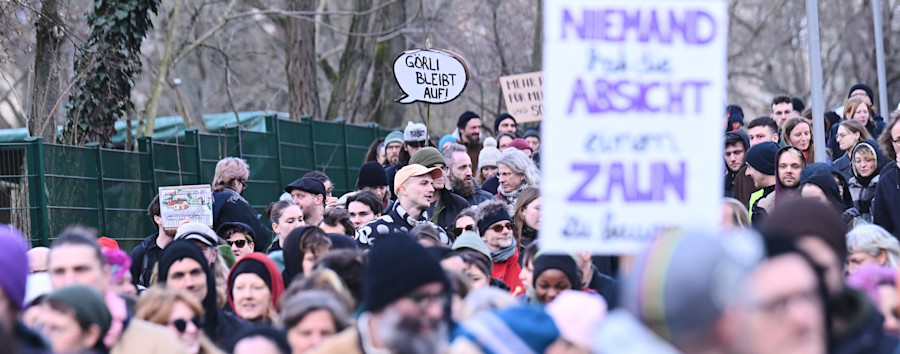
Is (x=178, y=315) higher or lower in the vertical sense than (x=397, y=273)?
lower

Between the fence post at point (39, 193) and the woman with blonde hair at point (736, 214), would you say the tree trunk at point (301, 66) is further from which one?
the woman with blonde hair at point (736, 214)

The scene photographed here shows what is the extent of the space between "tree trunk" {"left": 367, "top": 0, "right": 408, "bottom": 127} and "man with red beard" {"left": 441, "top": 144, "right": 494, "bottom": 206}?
43.4 ft

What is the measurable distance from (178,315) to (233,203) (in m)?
4.78

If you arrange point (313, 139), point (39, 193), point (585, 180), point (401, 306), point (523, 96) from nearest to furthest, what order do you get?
point (585, 180), point (401, 306), point (39, 193), point (523, 96), point (313, 139)

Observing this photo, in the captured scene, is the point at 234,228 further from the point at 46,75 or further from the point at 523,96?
the point at 523,96

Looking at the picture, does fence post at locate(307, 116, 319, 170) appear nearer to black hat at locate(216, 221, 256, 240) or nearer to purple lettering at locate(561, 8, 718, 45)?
black hat at locate(216, 221, 256, 240)

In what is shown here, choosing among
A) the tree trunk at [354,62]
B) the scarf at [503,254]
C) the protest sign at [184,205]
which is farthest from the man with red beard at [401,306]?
the tree trunk at [354,62]

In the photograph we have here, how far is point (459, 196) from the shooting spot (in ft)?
38.2

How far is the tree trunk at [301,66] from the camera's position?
22859 millimetres

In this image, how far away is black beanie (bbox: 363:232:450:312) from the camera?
5.17m

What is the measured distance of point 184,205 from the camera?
10789mm

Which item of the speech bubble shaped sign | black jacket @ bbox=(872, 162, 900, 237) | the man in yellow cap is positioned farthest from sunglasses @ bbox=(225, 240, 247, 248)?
black jacket @ bbox=(872, 162, 900, 237)

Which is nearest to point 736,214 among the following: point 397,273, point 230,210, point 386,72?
point 397,273

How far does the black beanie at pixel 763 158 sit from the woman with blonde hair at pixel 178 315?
17.6 feet
